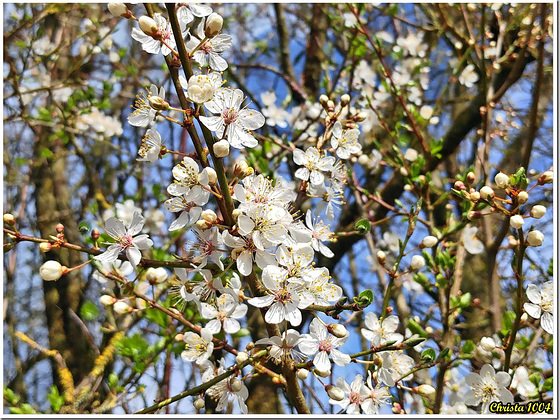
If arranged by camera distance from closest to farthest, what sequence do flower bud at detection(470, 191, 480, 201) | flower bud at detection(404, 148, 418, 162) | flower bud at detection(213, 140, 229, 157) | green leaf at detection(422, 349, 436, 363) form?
flower bud at detection(213, 140, 229, 157) → green leaf at detection(422, 349, 436, 363) → flower bud at detection(470, 191, 480, 201) → flower bud at detection(404, 148, 418, 162)

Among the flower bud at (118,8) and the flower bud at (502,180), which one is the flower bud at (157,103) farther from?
the flower bud at (502,180)

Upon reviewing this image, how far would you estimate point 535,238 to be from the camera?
1.25 m

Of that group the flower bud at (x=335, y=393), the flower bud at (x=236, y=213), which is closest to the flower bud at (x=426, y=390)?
the flower bud at (x=335, y=393)

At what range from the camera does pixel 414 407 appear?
2.68m

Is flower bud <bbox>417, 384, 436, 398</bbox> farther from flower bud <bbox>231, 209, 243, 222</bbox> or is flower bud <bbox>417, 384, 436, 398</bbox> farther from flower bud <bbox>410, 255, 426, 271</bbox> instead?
flower bud <bbox>231, 209, 243, 222</bbox>

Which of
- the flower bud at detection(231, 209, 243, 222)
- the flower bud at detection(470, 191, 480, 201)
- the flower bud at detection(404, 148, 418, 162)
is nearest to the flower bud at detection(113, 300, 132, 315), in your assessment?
the flower bud at detection(231, 209, 243, 222)

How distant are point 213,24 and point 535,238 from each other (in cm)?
98

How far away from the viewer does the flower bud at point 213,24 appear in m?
1.08

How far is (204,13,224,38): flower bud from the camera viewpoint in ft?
3.55

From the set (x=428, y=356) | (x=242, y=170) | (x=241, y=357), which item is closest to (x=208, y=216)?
(x=242, y=170)

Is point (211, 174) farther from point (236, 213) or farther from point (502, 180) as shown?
point (502, 180)

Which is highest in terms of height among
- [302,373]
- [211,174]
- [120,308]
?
[211,174]

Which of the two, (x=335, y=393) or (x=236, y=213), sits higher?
(x=236, y=213)

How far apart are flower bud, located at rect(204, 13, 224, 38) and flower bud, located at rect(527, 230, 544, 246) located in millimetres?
961
